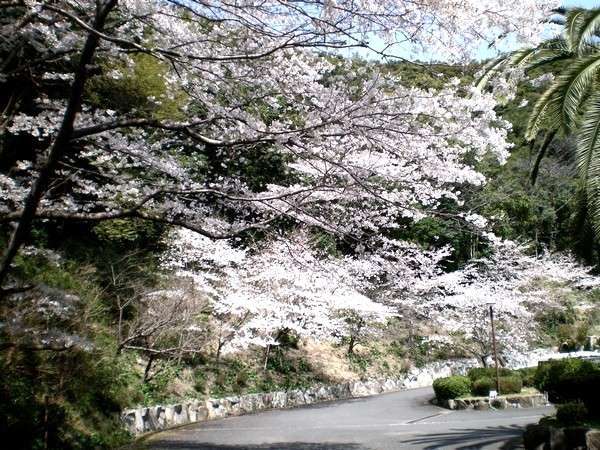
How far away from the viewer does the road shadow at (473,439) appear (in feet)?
26.1

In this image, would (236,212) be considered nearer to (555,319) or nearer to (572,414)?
(572,414)

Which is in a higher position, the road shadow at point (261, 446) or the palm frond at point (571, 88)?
the palm frond at point (571, 88)

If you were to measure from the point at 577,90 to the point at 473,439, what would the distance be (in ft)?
18.9

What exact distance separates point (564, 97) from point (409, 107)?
167 inches

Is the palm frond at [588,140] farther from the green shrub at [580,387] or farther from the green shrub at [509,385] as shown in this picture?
the green shrub at [509,385]

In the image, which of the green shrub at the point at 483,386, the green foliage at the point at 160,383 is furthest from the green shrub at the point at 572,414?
the green foliage at the point at 160,383

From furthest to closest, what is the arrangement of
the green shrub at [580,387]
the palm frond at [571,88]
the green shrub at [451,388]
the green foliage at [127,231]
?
the green foliage at [127,231], the green shrub at [451,388], the green shrub at [580,387], the palm frond at [571,88]

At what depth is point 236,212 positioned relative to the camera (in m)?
11.1

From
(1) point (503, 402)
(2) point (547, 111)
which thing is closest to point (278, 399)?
(1) point (503, 402)

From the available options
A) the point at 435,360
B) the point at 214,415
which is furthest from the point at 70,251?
the point at 435,360

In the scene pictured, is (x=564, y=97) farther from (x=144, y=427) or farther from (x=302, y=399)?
(x=302, y=399)

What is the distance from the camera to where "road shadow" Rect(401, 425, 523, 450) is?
7961mm

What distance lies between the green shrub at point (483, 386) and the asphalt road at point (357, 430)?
61.5 inches

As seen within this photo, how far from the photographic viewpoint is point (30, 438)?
6.64 m
